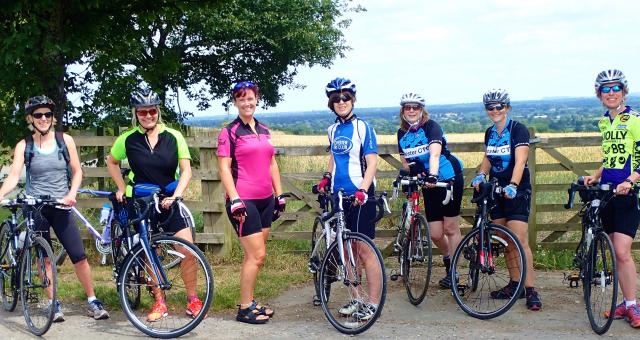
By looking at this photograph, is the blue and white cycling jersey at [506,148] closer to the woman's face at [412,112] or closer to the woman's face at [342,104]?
the woman's face at [412,112]

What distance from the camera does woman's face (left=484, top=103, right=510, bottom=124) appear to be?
22.6 feet

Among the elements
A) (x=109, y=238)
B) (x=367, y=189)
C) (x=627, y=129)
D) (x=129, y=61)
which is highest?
(x=129, y=61)

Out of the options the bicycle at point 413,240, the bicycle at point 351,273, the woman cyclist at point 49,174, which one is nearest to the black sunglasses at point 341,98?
the bicycle at point 351,273

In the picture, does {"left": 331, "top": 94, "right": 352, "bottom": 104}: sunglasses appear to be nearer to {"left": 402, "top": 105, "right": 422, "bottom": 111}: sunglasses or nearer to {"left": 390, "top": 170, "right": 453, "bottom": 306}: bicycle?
{"left": 402, "top": 105, "right": 422, "bottom": 111}: sunglasses

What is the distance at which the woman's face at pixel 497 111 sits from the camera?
688 centimetres

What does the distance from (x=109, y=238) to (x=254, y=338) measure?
270 centimetres

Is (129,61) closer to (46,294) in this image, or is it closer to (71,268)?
(71,268)

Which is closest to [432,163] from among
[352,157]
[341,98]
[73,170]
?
[352,157]

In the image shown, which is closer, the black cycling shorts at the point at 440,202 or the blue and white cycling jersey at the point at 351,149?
the blue and white cycling jersey at the point at 351,149

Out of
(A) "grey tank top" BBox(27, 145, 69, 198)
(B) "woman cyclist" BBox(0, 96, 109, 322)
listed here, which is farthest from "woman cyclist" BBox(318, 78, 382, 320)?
(A) "grey tank top" BBox(27, 145, 69, 198)

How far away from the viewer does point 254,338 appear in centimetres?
615

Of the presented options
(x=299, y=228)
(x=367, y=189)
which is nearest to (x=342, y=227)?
(x=367, y=189)

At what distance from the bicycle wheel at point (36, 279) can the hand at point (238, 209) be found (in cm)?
158

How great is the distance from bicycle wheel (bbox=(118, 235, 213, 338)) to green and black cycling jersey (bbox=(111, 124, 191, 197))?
1.94ft
